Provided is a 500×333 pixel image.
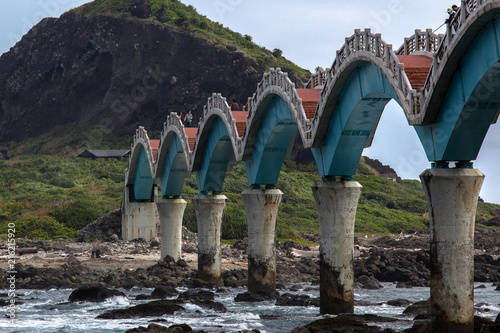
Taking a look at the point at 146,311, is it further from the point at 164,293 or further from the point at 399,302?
the point at 399,302

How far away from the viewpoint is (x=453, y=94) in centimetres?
2003

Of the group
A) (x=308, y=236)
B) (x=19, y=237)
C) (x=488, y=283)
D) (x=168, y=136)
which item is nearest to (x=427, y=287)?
(x=488, y=283)

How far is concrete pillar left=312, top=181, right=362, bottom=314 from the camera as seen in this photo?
28.2m

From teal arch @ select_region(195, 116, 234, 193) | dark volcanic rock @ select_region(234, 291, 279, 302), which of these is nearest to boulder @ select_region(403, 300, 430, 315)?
dark volcanic rock @ select_region(234, 291, 279, 302)

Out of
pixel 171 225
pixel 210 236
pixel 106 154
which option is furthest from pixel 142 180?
pixel 106 154

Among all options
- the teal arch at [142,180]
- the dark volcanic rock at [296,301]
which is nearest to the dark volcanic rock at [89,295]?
the dark volcanic rock at [296,301]

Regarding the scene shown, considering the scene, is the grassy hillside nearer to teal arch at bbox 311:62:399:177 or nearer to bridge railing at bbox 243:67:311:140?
bridge railing at bbox 243:67:311:140

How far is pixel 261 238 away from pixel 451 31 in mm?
19164

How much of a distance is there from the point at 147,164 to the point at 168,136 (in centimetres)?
1039

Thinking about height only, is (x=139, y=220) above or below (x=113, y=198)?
below

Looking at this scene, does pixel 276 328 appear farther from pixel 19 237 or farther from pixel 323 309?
pixel 19 237

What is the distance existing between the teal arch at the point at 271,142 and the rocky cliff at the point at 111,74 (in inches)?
3363

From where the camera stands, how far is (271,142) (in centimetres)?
3509

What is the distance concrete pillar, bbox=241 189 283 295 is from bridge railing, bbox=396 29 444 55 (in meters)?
12.5
